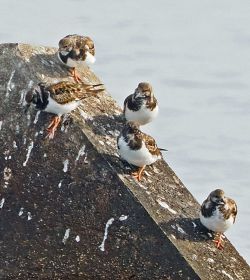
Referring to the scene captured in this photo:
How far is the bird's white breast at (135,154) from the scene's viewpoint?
9.08 meters

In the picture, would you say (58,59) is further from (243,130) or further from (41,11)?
(41,11)

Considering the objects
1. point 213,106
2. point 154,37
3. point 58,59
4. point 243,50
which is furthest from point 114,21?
point 58,59

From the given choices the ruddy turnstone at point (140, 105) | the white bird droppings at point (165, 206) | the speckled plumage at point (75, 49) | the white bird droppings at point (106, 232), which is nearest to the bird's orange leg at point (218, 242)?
the white bird droppings at point (165, 206)

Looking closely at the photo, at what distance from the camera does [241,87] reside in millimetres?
14578

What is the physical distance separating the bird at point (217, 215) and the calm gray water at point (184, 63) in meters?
2.06

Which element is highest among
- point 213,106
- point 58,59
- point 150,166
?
point 213,106

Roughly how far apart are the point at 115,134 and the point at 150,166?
1.54ft

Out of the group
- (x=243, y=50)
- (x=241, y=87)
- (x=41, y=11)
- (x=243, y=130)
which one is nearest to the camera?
(x=243, y=130)

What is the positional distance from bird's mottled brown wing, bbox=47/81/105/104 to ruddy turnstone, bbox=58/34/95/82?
472 mm

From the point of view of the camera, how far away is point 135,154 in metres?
9.12

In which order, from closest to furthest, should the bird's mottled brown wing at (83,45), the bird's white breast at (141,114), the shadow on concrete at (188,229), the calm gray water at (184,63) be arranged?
1. the shadow on concrete at (188,229)
2. the bird's white breast at (141,114)
3. the bird's mottled brown wing at (83,45)
4. the calm gray water at (184,63)

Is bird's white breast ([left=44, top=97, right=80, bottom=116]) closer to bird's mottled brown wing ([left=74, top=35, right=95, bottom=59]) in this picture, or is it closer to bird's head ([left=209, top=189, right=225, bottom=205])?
bird's mottled brown wing ([left=74, top=35, right=95, bottom=59])

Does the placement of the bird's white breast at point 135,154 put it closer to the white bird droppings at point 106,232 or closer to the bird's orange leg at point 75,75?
the white bird droppings at point 106,232

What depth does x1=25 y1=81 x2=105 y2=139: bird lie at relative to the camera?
30.0 ft
